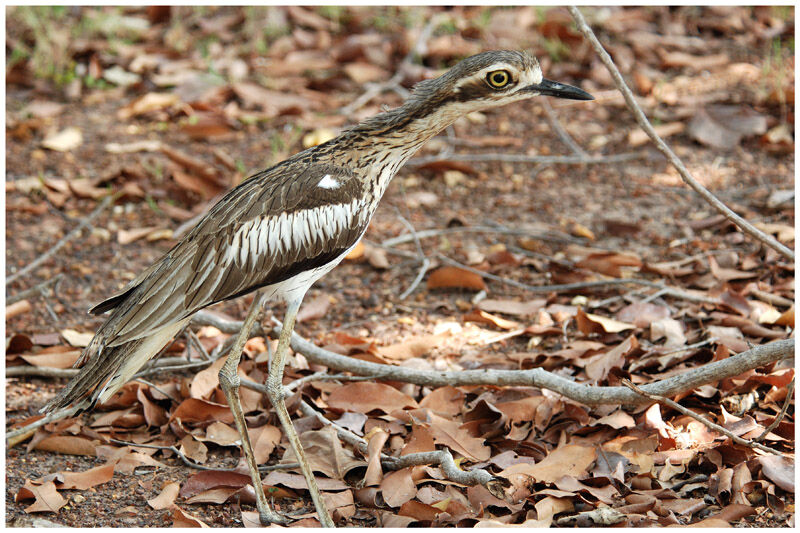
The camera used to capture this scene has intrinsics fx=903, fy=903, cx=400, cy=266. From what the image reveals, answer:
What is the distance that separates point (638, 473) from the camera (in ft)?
10.8

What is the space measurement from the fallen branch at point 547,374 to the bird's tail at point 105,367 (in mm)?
650

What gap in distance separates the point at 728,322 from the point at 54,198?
13.0 ft

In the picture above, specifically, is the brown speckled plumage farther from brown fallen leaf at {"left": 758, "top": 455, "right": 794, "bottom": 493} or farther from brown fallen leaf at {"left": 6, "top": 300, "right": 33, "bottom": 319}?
brown fallen leaf at {"left": 758, "top": 455, "right": 794, "bottom": 493}

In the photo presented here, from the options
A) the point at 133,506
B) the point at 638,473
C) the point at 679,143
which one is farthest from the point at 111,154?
the point at 638,473

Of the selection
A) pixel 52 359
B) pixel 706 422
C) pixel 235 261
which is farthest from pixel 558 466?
pixel 52 359

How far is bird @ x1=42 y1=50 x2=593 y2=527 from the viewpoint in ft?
10.8

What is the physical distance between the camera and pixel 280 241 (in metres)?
3.36

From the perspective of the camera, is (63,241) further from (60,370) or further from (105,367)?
(105,367)

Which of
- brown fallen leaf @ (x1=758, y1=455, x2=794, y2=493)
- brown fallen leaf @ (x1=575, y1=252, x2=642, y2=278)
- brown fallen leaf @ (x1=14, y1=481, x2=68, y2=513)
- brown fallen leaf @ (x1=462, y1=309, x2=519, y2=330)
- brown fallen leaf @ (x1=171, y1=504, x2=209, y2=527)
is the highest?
brown fallen leaf @ (x1=575, y1=252, x2=642, y2=278)

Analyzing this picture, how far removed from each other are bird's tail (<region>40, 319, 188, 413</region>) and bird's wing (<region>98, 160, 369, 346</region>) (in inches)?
3.1

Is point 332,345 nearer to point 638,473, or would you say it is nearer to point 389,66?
point 638,473

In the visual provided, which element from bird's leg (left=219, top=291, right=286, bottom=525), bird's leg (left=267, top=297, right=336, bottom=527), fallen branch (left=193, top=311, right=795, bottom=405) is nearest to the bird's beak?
fallen branch (left=193, top=311, right=795, bottom=405)

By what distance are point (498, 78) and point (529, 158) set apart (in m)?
2.69

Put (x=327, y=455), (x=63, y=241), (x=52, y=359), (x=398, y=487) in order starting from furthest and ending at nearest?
(x=63, y=241) → (x=52, y=359) → (x=327, y=455) → (x=398, y=487)
